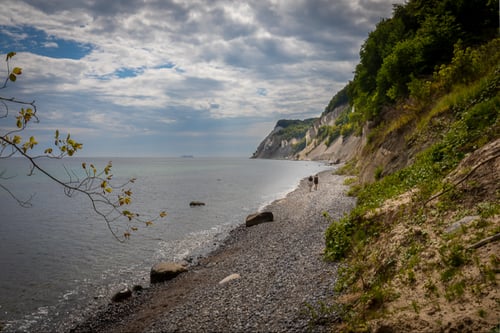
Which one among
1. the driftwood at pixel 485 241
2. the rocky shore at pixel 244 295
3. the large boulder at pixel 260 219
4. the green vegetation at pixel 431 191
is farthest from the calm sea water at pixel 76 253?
the driftwood at pixel 485 241

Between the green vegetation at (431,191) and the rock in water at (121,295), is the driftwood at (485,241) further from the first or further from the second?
the rock in water at (121,295)

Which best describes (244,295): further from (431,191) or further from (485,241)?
(431,191)

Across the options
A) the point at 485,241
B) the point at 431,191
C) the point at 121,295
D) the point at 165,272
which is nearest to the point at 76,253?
the point at 165,272

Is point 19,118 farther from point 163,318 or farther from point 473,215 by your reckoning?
point 473,215

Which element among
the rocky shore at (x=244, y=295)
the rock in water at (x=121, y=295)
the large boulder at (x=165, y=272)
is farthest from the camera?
the large boulder at (x=165, y=272)

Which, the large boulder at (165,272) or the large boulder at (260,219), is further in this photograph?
the large boulder at (260,219)

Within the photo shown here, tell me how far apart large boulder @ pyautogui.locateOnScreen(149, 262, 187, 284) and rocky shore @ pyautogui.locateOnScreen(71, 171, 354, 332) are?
46 cm

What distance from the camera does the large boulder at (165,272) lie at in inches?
667

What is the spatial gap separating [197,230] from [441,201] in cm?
2282

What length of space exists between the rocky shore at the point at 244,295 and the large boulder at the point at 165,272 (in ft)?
1.51

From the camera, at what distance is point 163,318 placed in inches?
432

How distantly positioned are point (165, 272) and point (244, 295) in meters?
7.79

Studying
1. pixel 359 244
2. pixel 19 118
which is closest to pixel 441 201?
pixel 359 244

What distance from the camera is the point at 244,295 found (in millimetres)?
10789
